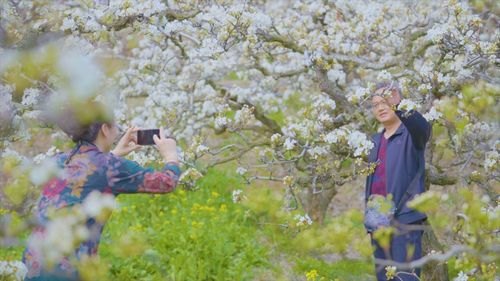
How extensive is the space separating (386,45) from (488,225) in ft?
13.2

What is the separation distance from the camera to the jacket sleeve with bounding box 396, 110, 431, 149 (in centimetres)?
356

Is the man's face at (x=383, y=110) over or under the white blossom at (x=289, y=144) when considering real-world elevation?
over

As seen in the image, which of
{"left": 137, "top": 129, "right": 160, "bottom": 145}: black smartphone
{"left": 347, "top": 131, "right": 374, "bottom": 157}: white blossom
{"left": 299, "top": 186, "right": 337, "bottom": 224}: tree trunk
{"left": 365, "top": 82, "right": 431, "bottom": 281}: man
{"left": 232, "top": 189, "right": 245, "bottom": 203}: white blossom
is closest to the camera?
{"left": 137, "top": 129, "right": 160, "bottom": 145}: black smartphone

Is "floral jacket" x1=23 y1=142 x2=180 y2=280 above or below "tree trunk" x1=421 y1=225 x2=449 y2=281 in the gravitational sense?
above

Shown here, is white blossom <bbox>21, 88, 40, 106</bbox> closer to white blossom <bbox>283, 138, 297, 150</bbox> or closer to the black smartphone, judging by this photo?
the black smartphone

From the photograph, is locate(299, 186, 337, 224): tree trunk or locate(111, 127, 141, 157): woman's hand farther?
locate(299, 186, 337, 224): tree trunk

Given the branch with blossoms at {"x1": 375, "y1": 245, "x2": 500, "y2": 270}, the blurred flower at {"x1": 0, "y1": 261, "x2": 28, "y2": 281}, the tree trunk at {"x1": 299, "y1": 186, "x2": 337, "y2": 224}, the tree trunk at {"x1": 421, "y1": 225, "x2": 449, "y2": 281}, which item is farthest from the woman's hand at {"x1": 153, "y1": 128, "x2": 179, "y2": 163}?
the tree trunk at {"x1": 299, "y1": 186, "x2": 337, "y2": 224}

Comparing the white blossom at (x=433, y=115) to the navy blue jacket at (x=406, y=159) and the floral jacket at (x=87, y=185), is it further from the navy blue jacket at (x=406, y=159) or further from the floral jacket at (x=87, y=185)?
the floral jacket at (x=87, y=185)

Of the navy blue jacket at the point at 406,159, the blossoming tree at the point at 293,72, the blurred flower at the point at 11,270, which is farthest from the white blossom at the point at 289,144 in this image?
the blurred flower at the point at 11,270

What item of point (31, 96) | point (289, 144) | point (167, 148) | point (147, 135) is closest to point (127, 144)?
point (147, 135)

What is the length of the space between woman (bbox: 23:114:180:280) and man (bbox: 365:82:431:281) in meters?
1.32

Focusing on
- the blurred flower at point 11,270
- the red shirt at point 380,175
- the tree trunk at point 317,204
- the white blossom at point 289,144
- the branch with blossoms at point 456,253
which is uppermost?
the branch with blossoms at point 456,253

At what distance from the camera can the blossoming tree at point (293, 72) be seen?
3.14 m

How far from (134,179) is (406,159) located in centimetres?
161
